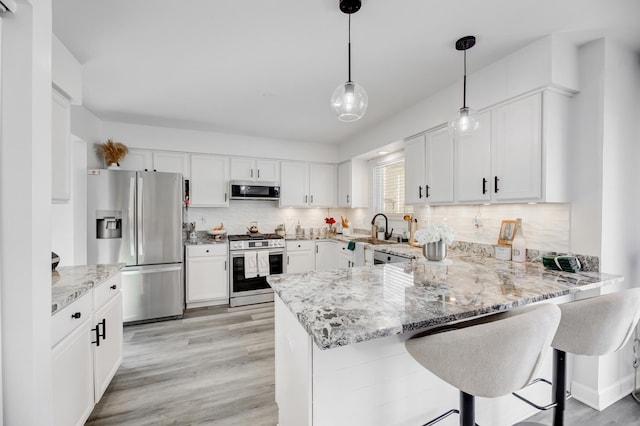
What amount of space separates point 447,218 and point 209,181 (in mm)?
3325

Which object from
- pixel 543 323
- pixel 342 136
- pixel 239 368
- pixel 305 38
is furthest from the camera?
pixel 342 136

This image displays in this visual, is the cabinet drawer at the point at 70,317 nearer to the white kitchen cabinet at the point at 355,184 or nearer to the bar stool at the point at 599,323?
the bar stool at the point at 599,323

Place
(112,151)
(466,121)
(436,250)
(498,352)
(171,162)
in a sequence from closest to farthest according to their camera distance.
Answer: (498,352) → (466,121) → (436,250) → (112,151) → (171,162)

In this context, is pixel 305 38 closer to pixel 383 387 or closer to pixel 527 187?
pixel 527 187

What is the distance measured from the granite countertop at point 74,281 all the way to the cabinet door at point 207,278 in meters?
1.60

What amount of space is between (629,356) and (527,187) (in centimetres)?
150

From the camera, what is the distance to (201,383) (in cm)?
213

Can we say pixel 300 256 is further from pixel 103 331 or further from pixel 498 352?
pixel 498 352

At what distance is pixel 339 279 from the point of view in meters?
1.53

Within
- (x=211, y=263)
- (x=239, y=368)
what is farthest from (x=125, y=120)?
(x=239, y=368)

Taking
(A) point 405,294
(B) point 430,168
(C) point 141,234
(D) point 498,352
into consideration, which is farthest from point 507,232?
(C) point 141,234

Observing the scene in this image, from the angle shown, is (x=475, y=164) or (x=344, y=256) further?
(x=344, y=256)

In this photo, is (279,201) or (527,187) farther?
(279,201)

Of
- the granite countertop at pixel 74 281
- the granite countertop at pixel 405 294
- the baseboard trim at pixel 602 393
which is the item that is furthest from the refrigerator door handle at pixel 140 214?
the baseboard trim at pixel 602 393
